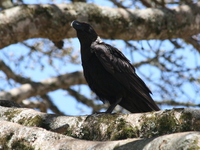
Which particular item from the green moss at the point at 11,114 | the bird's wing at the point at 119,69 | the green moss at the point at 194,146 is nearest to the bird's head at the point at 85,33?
the bird's wing at the point at 119,69

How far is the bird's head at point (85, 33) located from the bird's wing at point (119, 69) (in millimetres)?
209

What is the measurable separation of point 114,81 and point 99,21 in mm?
1170

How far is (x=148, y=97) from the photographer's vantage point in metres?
4.12

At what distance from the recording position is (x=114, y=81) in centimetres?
419

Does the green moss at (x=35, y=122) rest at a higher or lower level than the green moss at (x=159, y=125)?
lower

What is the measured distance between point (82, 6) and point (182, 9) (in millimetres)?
1681

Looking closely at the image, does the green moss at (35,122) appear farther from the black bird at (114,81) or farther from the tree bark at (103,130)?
the black bird at (114,81)

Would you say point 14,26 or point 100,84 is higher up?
point 14,26

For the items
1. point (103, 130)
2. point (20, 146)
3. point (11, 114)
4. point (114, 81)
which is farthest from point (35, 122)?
point (114, 81)

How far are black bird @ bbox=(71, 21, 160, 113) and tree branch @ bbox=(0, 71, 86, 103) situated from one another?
8.14 feet

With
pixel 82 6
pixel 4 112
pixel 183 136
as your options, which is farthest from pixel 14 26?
pixel 183 136

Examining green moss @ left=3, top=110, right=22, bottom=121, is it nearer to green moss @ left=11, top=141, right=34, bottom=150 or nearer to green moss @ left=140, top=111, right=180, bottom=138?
green moss @ left=11, top=141, right=34, bottom=150

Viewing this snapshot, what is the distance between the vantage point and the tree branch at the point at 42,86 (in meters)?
6.38

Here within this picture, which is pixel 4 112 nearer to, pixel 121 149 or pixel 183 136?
pixel 121 149
